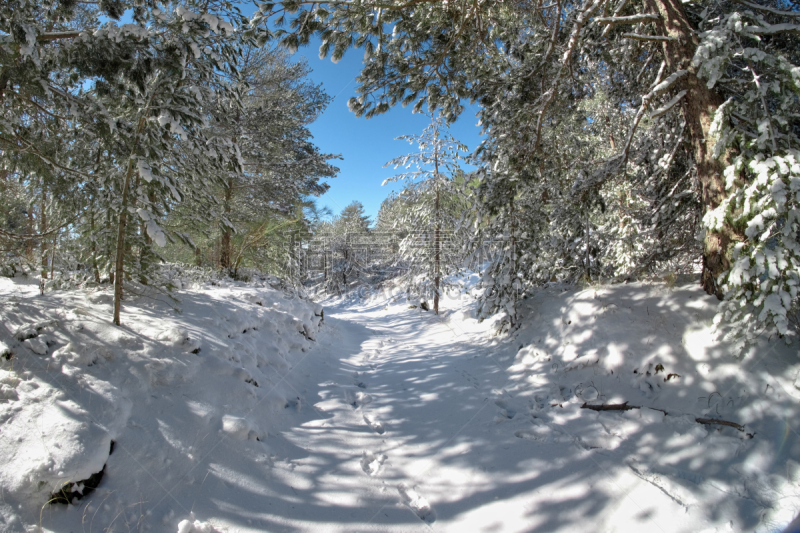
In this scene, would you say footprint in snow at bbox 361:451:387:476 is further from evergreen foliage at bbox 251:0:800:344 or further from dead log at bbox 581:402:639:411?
evergreen foliage at bbox 251:0:800:344

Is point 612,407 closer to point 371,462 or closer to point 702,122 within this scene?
point 371,462

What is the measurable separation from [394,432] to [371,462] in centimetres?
61

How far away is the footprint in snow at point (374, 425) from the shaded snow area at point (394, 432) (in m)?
0.04

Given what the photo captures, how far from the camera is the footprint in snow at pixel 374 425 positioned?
3.87m

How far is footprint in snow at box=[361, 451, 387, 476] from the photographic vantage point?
3119 mm

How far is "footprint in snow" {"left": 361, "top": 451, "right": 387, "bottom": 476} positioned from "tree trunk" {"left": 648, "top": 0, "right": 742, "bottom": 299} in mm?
4121

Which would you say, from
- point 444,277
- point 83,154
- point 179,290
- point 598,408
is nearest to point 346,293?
point 444,277

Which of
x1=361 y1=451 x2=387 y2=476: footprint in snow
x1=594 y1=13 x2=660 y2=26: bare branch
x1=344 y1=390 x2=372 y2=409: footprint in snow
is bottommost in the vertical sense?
x1=361 y1=451 x2=387 y2=476: footprint in snow

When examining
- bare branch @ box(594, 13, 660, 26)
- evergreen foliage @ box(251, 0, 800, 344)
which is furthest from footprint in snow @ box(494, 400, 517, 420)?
bare branch @ box(594, 13, 660, 26)

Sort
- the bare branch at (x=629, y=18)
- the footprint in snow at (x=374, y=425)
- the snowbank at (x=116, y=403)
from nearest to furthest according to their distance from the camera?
the snowbank at (x=116, y=403)
the footprint in snow at (x=374, y=425)
the bare branch at (x=629, y=18)

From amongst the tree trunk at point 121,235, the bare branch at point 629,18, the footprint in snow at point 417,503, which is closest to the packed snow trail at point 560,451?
the footprint in snow at point 417,503

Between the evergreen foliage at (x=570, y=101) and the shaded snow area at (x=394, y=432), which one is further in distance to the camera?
the evergreen foliage at (x=570, y=101)

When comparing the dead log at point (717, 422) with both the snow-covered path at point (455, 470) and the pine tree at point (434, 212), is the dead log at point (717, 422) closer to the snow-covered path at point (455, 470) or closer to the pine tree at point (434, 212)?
the snow-covered path at point (455, 470)

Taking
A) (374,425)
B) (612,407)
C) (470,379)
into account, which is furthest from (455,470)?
(470,379)
